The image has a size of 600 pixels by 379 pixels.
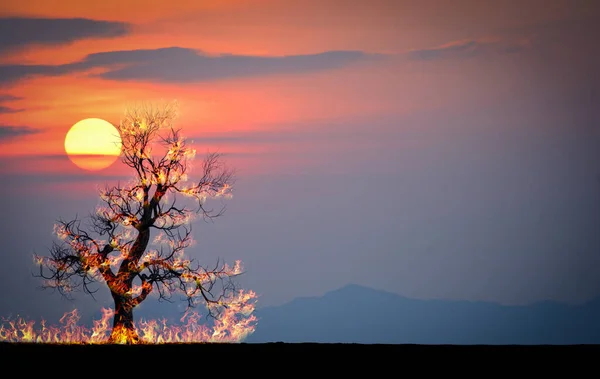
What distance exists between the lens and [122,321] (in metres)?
31.7

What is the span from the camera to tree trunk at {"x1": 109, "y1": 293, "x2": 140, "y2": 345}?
31312 mm
